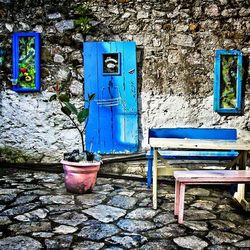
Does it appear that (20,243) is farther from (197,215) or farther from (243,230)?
(243,230)

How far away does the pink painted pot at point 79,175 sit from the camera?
4047 mm

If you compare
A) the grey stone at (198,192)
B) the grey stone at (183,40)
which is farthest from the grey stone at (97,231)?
the grey stone at (183,40)

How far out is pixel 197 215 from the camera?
347cm

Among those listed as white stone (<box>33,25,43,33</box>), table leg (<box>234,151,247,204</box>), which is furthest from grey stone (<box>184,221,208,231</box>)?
white stone (<box>33,25,43,33</box>)

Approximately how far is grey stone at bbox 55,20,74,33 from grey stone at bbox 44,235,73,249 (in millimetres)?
3654

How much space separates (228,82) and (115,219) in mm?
3181

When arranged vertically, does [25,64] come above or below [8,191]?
above

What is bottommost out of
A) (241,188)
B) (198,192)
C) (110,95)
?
(198,192)

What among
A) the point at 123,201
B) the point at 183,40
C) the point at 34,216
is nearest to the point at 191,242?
the point at 123,201

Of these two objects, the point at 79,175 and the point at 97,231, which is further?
the point at 79,175

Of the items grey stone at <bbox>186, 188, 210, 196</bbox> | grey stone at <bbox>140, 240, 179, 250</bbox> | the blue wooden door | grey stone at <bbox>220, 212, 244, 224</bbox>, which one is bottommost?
grey stone at <bbox>186, 188, 210, 196</bbox>

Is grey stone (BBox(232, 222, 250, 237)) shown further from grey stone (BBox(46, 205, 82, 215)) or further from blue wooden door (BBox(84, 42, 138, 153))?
blue wooden door (BBox(84, 42, 138, 153))

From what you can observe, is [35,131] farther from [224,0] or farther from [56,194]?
[224,0]

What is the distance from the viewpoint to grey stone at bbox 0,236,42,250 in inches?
102
